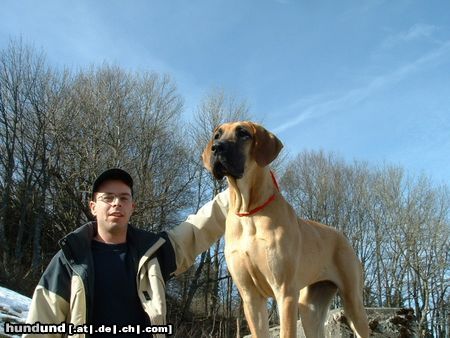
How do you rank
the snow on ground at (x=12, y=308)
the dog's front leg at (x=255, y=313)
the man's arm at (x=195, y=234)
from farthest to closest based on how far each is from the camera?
the snow on ground at (x=12, y=308) < the dog's front leg at (x=255, y=313) < the man's arm at (x=195, y=234)

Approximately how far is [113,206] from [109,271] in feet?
1.35

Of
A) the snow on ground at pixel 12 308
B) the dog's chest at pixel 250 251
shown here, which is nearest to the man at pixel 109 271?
the dog's chest at pixel 250 251

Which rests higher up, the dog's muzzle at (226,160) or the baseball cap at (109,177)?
the dog's muzzle at (226,160)

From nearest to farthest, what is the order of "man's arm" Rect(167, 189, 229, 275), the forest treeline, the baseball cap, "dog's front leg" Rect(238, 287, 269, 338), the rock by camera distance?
the baseball cap, "man's arm" Rect(167, 189, 229, 275), "dog's front leg" Rect(238, 287, 269, 338), the rock, the forest treeline

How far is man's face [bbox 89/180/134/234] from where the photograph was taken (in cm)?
291

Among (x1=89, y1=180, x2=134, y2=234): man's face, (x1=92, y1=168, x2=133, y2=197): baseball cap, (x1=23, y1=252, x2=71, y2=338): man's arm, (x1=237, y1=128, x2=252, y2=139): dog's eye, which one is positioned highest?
(x1=237, y1=128, x2=252, y2=139): dog's eye

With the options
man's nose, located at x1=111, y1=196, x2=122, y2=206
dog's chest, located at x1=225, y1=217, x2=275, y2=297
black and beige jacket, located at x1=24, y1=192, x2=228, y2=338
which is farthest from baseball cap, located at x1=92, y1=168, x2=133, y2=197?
dog's chest, located at x1=225, y1=217, x2=275, y2=297

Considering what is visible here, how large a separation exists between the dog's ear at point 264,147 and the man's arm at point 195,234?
0.55 metres

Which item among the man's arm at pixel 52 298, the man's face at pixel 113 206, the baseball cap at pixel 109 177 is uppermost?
the baseball cap at pixel 109 177

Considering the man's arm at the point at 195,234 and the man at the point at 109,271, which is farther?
the man's arm at the point at 195,234

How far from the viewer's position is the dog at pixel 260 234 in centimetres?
324

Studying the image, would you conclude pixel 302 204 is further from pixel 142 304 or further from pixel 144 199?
pixel 142 304

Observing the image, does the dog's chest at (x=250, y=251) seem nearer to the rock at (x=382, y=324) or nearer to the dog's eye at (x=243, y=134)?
the dog's eye at (x=243, y=134)

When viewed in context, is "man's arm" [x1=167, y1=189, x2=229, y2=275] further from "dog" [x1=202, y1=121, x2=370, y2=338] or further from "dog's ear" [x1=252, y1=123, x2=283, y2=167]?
"dog's ear" [x1=252, y1=123, x2=283, y2=167]
